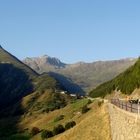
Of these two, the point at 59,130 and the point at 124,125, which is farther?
the point at 59,130

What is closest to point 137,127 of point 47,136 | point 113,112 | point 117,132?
point 117,132

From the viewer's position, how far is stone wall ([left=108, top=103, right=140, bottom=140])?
4278cm

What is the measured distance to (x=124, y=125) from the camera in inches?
1928

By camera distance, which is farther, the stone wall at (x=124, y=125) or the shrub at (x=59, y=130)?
the shrub at (x=59, y=130)

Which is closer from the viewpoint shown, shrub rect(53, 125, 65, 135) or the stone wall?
the stone wall

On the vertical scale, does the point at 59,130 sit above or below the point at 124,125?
below

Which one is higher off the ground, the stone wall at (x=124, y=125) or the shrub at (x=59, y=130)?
the stone wall at (x=124, y=125)

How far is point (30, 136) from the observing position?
326 feet

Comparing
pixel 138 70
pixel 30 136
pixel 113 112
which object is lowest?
pixel 30 136

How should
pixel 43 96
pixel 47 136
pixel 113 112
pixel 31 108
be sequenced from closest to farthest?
pixel 113 112, pixel 47 136, pixel 31 108, pixel 43 96

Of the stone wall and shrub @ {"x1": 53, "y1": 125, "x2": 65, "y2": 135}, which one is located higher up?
the stone wall

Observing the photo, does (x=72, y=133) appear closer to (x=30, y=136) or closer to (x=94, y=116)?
(x=94, y=116)

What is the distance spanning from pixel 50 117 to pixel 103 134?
184 ft

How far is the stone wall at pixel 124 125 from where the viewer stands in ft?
140
